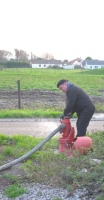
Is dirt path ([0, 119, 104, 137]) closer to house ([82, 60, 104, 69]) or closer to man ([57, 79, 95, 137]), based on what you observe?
man ([57, 79, 95, 137])

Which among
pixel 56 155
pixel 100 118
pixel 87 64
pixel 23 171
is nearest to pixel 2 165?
pixel 23 171

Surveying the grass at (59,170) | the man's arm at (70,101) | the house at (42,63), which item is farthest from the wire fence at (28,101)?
the house at (42,63)

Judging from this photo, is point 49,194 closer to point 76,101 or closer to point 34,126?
point 76,101

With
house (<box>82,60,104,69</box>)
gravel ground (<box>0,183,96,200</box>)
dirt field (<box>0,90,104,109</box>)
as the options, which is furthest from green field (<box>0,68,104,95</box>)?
house (<box>82,60,104,69</box>)

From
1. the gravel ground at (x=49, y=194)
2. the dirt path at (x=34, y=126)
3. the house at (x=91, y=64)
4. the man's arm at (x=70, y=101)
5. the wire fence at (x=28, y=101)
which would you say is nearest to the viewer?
the gravel ground at (x=49, y=194)

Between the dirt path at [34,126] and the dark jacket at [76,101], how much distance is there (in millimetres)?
2076

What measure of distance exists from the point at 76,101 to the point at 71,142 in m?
0.94

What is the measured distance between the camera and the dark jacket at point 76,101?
7.30m

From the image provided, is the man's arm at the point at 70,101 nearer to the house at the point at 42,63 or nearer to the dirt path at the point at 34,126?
the dirt path at the point at 34,126

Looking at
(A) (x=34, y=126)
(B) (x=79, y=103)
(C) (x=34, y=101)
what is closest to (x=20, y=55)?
(C) (x=34, y=101)

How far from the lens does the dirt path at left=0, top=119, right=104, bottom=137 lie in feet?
33.4

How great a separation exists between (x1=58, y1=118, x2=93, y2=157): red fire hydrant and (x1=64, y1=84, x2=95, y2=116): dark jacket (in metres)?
0.35

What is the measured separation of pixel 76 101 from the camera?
7.48 meters

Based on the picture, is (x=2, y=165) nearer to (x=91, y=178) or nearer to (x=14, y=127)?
(x=91, y=178)
